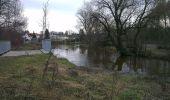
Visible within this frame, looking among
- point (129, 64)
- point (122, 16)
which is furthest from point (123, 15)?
point (129, 64)

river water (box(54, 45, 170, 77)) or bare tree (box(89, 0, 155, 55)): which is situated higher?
bare tree (box(89, 0, 155, 55))

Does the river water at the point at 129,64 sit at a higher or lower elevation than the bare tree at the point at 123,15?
lower

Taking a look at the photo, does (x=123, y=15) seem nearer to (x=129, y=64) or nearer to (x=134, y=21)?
(x=134, y=21)

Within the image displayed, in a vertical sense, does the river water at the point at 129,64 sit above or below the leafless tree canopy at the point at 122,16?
below

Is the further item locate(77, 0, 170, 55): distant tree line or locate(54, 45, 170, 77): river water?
locate(77, 0, 170, 55): distant tree line

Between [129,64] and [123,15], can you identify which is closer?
[129,64]

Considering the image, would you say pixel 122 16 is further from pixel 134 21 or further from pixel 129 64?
pixel 129 64

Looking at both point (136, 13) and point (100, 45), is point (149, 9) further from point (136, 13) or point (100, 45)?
point (100, 45)

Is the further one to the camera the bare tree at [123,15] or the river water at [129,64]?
the bare tree at [123,15]

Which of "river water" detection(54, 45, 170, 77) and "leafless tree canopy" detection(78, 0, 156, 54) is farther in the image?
"leafless tree canopy" detection(78, 0, 156, 54)

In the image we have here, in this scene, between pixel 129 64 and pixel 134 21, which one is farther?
pixel 134 21

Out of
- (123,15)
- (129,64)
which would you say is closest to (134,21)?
(123,15)

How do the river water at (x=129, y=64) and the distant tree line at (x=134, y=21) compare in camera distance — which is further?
the distant tree line at (x=134, y=21)

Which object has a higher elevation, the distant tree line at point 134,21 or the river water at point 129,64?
the distant tree line at point 134,21
